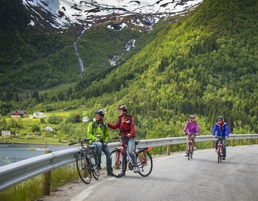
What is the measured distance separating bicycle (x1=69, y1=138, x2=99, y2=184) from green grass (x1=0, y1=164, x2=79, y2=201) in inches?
24.1

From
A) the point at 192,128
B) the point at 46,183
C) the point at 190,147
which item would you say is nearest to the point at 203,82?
the point at 192,128

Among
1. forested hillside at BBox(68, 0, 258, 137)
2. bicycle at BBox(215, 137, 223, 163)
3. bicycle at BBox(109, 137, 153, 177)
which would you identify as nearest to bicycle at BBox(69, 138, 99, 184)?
bicycle at BBox(109, 137, 153, 177)

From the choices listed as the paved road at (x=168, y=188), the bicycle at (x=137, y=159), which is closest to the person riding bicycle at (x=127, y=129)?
the bicycle at (x=137, y=159)

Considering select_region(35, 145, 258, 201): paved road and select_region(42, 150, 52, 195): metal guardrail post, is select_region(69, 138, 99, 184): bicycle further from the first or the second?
select_region(42, 150, 52, 195): metal guardrail post

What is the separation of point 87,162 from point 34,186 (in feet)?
5.62

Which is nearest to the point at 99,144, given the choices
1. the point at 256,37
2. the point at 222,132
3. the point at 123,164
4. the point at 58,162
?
the point at 123,164

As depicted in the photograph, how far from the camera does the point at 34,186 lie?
8.89 metres

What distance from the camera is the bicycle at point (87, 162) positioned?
10227 millimetres

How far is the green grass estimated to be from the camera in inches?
307

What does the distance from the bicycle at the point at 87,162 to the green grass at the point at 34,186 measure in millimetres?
611

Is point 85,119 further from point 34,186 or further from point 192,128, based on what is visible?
point 34,186

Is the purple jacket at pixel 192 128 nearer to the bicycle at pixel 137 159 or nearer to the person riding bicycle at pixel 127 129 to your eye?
the bicycle at pixel 137 159

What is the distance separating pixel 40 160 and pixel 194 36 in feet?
640

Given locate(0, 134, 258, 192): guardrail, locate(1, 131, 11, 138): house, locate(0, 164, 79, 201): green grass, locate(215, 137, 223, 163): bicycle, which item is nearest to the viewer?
locate(0, 134, 258, 192): guardrail
